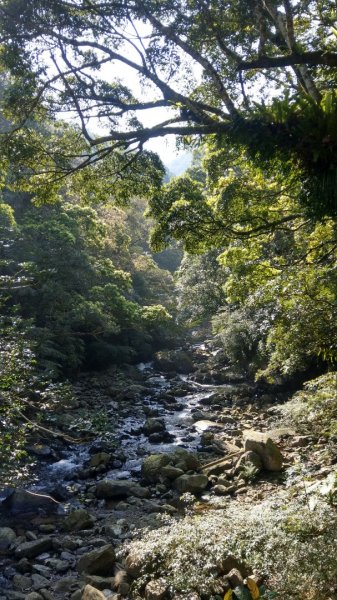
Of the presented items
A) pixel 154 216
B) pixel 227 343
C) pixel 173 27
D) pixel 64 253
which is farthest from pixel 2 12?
pixel 227 343

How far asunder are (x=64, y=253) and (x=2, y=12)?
469 inches

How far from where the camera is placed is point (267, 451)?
9203 millimetres

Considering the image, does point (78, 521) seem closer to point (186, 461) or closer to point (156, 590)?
point (186, 461)

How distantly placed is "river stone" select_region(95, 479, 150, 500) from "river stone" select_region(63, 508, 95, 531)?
1021 millimetres

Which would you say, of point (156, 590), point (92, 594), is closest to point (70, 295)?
point (92, 594)

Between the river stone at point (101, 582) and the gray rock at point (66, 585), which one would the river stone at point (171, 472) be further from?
the river stone at point (101, 582)

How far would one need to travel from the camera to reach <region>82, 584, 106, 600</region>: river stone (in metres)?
5.19

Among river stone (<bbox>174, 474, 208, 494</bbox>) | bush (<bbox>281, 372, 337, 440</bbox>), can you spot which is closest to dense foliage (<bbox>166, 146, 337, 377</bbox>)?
bush (<bbox>281, 372, 337, 440</bbox>)

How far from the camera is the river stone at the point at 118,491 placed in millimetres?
9164

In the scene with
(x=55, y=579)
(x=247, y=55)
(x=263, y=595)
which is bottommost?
(x=55, y=579)

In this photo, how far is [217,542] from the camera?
486cm

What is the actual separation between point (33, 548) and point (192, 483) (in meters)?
3.27

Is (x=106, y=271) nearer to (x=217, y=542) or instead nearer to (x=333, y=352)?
(x=333, y=352)

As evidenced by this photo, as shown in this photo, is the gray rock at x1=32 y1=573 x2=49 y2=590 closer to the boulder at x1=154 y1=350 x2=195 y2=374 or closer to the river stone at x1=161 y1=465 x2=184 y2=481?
the river stone at x1=161 y1=465 x2=184 y2=481
